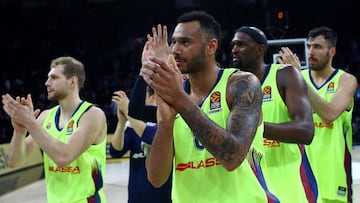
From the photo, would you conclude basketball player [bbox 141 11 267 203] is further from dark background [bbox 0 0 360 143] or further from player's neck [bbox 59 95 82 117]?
dark background [bbox 0 0 360 143]

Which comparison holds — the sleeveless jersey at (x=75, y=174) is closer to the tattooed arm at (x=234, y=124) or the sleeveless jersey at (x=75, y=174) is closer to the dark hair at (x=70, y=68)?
the dark hair at (x=70, y=68)

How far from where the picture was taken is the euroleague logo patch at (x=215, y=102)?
249cm

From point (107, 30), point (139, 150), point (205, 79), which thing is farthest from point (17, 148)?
point (107, 30)

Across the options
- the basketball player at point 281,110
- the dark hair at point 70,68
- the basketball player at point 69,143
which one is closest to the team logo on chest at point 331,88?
the basketball player at point 281,110

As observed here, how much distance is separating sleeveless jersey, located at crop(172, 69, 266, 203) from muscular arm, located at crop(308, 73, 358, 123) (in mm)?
1718

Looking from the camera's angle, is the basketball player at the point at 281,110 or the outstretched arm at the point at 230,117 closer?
the outstretched arm at the point at 230,117

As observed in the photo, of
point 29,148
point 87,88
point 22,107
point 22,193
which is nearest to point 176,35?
point 22,107

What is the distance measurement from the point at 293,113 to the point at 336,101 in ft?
4.40

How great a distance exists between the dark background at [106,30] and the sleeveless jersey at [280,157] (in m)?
14.2

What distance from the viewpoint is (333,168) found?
14.7 feet

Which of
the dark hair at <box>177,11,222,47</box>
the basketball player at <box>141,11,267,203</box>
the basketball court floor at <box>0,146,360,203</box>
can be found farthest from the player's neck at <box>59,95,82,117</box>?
the basketball court floor at <box>0,146,360,203</box>

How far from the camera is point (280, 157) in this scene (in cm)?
344

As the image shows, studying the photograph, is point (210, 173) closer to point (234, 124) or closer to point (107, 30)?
point (234, 124)

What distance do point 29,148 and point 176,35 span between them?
2540 mm
